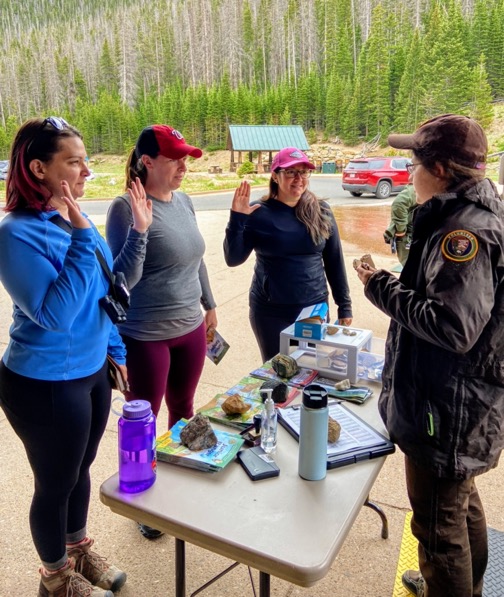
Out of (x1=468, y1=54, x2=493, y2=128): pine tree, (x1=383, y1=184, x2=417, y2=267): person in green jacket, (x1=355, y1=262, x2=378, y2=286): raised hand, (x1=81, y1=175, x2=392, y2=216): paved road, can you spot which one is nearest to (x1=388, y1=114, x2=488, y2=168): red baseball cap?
(x1=355, y1=262, x2=378, y2=286): raised hand

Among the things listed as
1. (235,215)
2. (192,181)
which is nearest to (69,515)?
(235,215)

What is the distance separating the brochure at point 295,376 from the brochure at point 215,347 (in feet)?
1.45

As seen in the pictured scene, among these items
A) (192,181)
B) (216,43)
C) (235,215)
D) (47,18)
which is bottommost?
(192,181)

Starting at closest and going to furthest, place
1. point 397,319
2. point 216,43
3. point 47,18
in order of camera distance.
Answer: point 397,319
point 216,43
point 47,18

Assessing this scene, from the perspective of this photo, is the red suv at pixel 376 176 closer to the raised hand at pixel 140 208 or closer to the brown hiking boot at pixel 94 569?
the raised hand at pixel 140 208

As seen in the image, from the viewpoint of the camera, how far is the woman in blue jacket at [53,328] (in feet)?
4.68

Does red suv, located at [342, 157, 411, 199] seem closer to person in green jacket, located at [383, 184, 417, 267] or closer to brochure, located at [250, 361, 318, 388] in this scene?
person in green jacket, located at [383, 184, 417, 267]

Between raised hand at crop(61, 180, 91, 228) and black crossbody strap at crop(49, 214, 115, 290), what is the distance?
0.12 metres

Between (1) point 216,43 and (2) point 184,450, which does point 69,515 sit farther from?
(1) point 216,43

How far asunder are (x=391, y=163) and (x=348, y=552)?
1648 centimetres

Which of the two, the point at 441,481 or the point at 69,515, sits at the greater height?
the point at 441,481

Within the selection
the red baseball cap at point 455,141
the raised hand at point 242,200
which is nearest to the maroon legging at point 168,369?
the raised hand at point 242,200

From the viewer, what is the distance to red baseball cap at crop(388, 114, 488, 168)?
4.35 ft

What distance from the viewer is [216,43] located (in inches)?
3022
